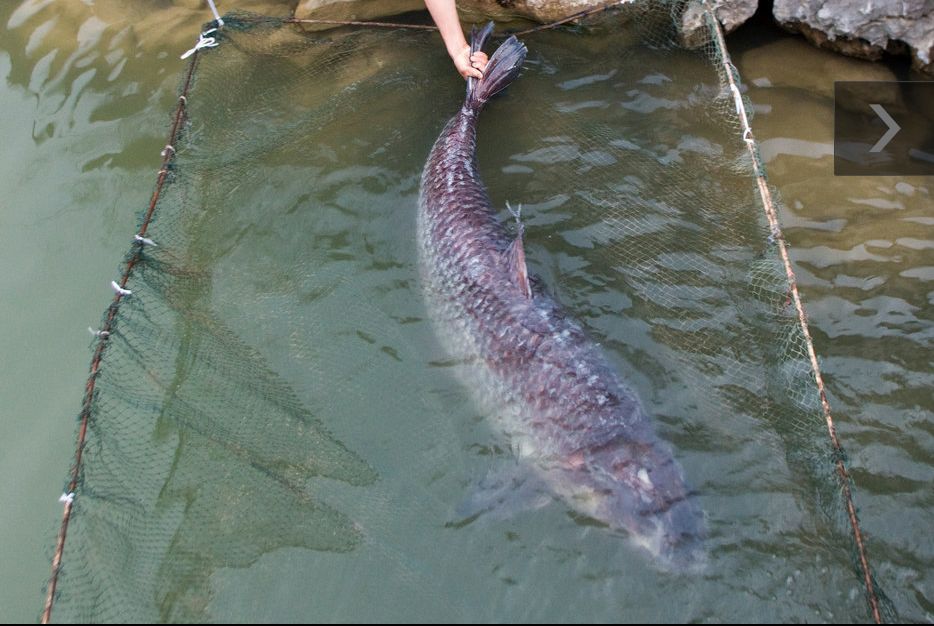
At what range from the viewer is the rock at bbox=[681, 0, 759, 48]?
6.02m

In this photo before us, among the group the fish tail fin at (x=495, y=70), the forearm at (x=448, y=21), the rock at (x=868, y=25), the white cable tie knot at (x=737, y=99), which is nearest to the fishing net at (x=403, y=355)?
the fish tail fin at (x=495, y=70)

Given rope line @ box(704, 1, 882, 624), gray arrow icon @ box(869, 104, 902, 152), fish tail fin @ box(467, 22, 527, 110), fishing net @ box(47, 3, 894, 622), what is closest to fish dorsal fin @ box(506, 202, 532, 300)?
fishing net @ box(47, 3, 894, 622)

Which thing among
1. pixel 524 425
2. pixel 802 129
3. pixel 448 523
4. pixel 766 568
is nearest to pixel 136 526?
pixel 448 523

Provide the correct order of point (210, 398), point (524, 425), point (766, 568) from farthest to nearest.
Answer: point (210, 398), point (524, 425), point (766, 568)

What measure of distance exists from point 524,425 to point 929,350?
2.62 metres

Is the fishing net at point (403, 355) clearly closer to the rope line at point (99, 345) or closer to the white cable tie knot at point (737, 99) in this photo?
the rope line at point (99, 345)

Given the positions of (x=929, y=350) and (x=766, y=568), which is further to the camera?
(x=929, y=350)

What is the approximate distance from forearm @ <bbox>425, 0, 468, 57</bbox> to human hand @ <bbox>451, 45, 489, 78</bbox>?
1.1 inches

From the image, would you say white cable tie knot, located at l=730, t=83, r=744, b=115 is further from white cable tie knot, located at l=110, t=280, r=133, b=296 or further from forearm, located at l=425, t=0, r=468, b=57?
white cable tie knot, located at l=110, t=280, r=133, b=296

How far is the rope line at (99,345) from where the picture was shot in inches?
137

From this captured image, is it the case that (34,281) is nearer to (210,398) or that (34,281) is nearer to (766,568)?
(210,398)

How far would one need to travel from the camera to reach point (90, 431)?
4203 millimetres

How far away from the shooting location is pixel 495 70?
571cm
